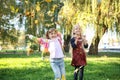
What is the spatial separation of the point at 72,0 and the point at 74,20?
43.4 inches

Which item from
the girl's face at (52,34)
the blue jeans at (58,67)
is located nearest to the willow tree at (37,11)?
the girl's face at (52,34)

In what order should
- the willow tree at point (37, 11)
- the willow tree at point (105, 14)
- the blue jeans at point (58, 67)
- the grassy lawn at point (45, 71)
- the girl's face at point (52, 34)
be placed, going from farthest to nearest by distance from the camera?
the willow tree at point (37, 11) → the willow tree at point (105, 14) → the grassy lawn at point (45, 71) → the girl's face at point (52, 34) → the blue jeans at point (58, 67)

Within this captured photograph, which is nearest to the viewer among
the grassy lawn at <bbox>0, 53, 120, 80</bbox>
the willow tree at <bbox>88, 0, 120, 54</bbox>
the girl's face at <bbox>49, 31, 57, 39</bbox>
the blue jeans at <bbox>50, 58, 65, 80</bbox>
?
the blue jeans at <bbox>50, 58, 65, 80</bbox>

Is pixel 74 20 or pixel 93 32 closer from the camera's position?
pixel 93 32

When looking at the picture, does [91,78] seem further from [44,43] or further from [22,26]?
[22,26]

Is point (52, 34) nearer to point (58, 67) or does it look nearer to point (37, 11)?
point (58, 67)

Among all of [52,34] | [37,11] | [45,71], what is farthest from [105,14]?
[52,34]

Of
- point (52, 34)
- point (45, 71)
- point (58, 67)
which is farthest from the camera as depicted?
point (45, 71)

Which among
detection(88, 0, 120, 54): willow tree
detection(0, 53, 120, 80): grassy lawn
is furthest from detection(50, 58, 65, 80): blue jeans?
detection(88, 0, 120, 54): willow tree

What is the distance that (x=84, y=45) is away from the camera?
10523 millimetres

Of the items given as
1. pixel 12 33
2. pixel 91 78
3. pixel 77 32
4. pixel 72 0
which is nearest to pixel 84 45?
pixel 77 32

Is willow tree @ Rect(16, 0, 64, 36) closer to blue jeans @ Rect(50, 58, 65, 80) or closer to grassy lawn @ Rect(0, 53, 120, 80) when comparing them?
grassy lawn @ Rect(0, 53, 120, 80)

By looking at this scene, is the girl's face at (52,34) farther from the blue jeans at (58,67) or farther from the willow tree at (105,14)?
the willow tree at (105,14)

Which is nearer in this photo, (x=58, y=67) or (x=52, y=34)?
(x=58, y=67)
